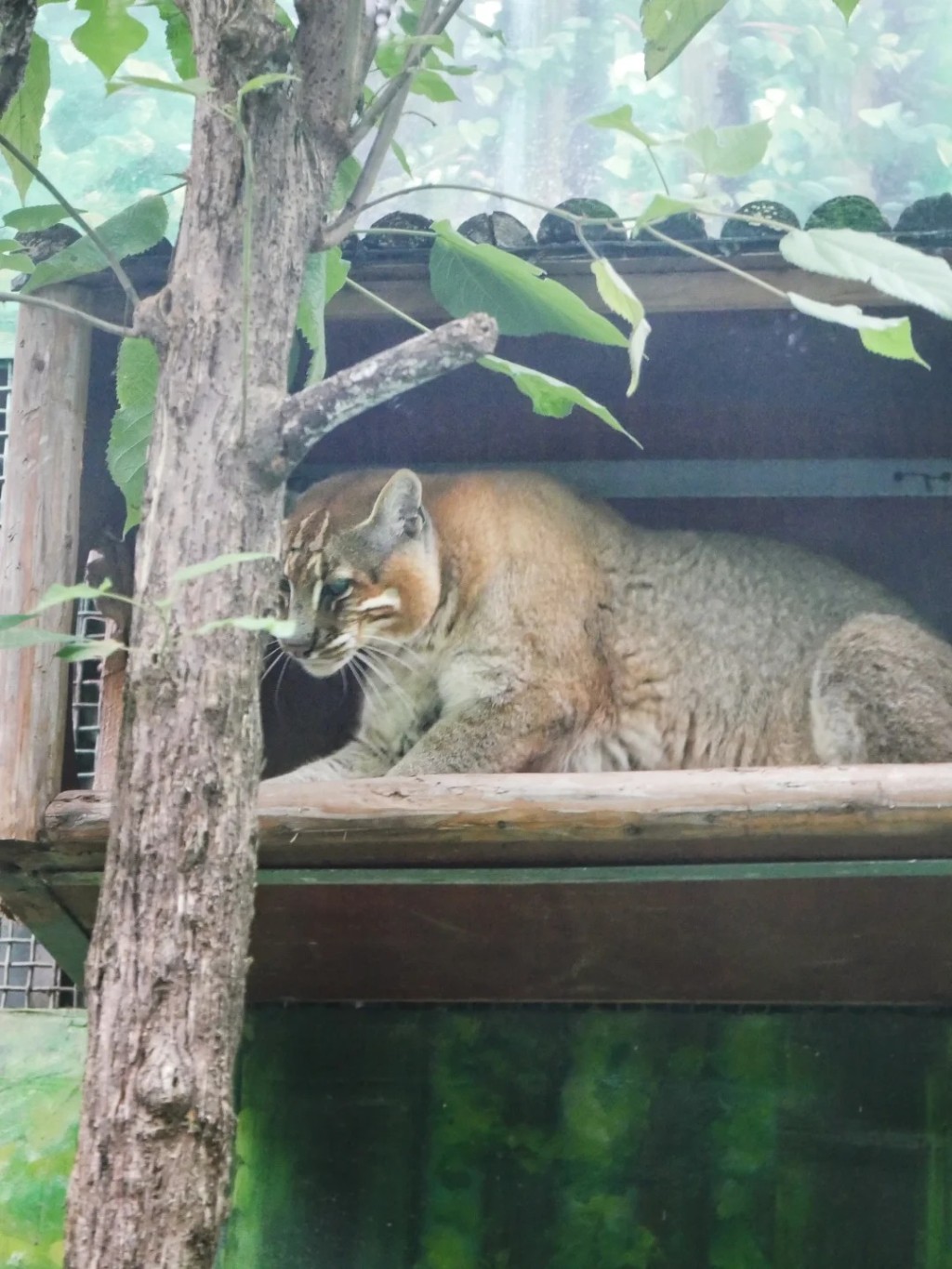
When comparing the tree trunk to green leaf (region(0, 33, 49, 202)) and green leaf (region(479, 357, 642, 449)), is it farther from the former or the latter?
green leaf (region(0, 33, 49, 202))

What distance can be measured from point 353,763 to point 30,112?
1486mm

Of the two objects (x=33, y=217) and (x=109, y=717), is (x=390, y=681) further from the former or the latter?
(x=33, y=217)

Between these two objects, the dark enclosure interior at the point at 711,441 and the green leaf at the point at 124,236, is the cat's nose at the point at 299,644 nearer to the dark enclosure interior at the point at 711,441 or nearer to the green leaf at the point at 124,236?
the dark enclosure interior at the point at 711,441

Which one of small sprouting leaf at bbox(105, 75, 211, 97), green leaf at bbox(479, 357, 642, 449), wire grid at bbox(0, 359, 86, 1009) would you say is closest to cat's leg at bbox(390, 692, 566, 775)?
green leaf at bbox(479, 357, 642, 449)

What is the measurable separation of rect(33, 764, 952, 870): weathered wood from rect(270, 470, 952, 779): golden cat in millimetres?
421

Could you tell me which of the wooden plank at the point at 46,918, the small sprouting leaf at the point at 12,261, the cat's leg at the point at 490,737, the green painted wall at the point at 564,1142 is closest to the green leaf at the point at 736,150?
the small sprouting leaf at the point at 12,261

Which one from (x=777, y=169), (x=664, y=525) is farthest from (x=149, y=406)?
(x=777, y=169)

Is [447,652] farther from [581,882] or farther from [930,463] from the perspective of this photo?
[930,463]

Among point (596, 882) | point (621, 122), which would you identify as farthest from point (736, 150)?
point (596, 882)

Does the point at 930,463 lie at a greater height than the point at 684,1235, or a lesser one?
greater

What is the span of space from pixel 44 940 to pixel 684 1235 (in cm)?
153

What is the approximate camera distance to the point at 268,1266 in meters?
3.38

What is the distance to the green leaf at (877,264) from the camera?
6.23 feet

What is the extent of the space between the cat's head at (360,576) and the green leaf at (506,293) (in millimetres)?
614
